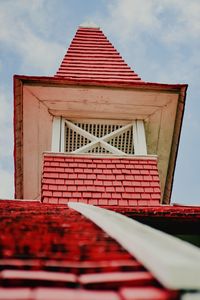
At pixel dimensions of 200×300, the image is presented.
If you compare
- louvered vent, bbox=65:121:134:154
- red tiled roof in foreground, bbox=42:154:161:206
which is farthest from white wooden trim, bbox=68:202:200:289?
louvered vent, bbox=65:121:134:154

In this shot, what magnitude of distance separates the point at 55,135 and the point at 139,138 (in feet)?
5.15

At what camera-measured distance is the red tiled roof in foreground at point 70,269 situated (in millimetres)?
1439

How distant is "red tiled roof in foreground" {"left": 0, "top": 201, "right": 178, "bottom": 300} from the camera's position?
1439 millimetres

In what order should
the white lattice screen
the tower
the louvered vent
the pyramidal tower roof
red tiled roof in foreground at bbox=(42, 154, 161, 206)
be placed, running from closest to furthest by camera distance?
red tiled roof in foreground at bbox=(42, 154, 161, 206)
the tower
the white lattice screen
the louvered vent
the pyramidal tower roof

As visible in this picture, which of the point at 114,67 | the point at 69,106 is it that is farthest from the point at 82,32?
the point at 69,106

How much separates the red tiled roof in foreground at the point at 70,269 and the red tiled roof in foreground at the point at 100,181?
4085mm

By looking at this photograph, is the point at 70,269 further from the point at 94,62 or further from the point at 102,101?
the point at 94,62

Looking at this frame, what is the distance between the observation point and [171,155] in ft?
28.5

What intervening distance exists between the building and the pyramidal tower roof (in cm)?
3

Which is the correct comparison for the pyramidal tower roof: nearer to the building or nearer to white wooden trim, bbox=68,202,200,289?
the building

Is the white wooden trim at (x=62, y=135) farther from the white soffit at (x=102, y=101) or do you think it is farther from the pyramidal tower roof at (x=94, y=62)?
the pyramidal tower roof at (x=94, y=62)

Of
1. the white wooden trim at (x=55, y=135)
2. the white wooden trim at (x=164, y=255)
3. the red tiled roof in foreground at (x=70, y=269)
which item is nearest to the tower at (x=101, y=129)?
the white wooden trim at (x=55, y=135)

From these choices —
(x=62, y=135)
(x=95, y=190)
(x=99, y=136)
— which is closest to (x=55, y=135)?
(x=62, y=135)

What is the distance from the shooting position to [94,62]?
9586mm
